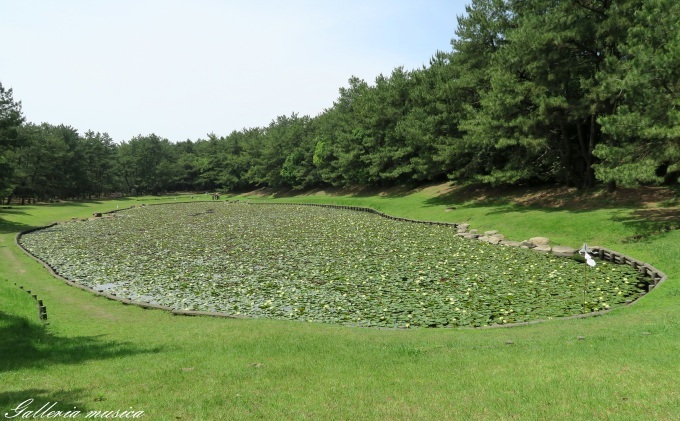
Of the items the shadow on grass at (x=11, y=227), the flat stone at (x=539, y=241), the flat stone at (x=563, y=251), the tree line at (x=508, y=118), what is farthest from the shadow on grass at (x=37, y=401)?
the shadow on grass at (x=11, y=227)

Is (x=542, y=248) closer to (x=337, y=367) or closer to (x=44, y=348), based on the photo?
(x=337, y=367)

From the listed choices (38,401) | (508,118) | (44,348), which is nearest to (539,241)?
(508,118)

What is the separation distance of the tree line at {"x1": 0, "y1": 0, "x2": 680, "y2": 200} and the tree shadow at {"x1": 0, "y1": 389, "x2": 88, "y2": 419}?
2684 centimetres

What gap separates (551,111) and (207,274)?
3172 centimetres

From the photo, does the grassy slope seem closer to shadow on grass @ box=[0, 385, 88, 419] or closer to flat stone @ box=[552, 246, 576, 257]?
shadow on grass @ box=[0, 385, 88, 419]

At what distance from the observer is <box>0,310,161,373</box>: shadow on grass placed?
31.6ft

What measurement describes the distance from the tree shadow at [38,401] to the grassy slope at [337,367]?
0.12 feet

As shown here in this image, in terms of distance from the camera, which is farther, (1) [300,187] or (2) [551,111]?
(1) [300,187]

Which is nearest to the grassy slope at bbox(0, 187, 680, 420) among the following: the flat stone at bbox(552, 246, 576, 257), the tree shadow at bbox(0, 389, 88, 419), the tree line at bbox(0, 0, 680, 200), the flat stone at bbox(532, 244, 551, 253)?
the tree shadow at bbox(0, 389, 88, 419)

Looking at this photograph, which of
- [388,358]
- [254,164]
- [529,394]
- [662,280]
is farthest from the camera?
[254,164]

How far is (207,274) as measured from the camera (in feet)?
70.5

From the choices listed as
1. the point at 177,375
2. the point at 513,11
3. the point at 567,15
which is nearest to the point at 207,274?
the point at 177,375

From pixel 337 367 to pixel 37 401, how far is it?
5455mm

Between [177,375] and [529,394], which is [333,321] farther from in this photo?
[529,394]
